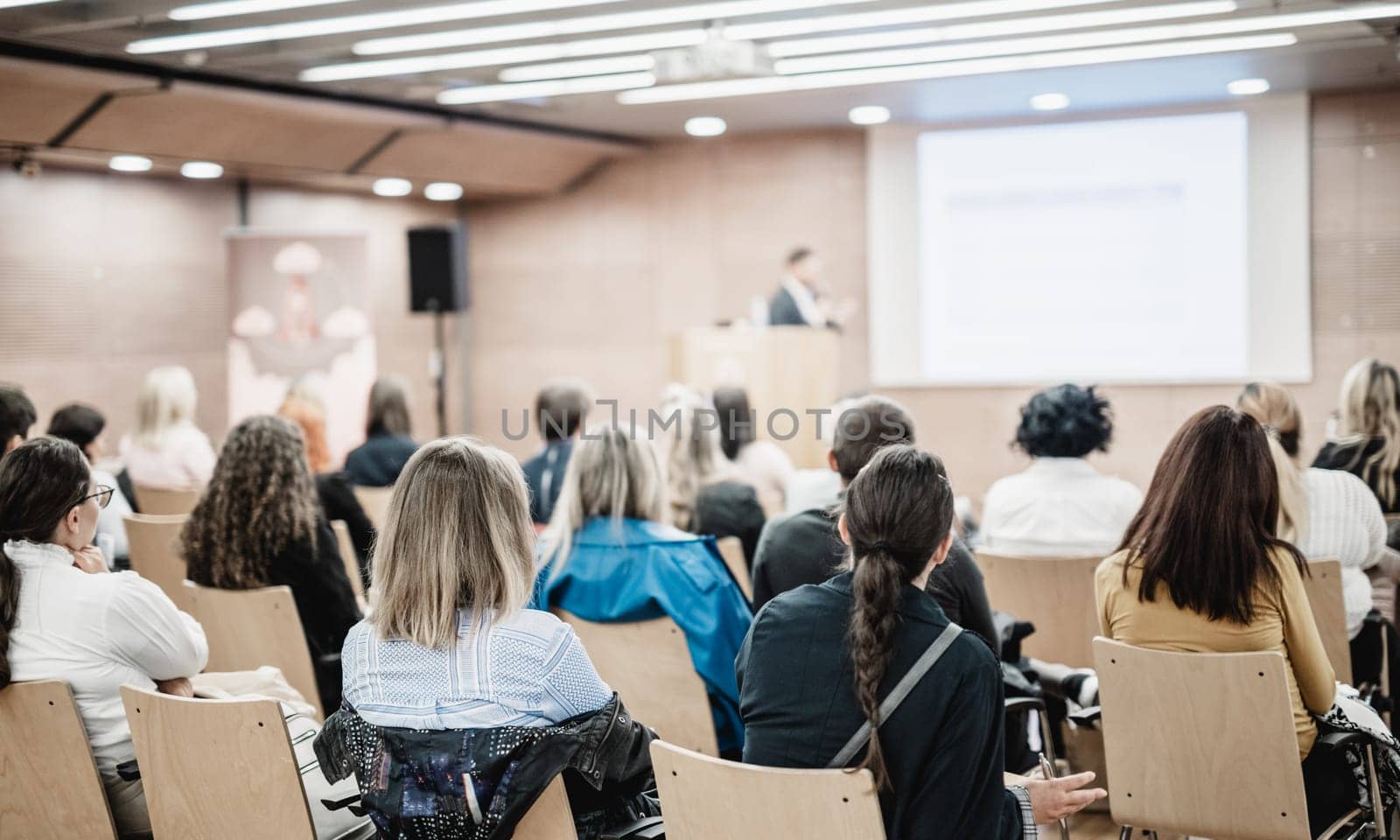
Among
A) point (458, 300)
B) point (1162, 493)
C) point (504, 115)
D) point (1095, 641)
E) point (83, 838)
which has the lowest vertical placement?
point (83, 838)

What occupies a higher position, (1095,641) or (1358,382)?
(1358,382)

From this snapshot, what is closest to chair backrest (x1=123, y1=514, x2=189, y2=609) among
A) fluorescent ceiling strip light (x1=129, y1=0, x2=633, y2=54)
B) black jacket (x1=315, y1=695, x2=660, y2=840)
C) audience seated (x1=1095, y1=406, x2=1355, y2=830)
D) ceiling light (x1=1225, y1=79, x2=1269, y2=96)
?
fluorescent ceiling strip light (x1=129, y1=0, x2=633, y2=54)

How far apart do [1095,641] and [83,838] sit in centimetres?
219

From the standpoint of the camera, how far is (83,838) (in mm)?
2760

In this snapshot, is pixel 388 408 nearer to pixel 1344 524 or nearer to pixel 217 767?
pixel 217 767

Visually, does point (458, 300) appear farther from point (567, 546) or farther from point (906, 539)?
point (906, 539)

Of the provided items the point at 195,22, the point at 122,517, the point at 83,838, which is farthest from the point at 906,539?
the point at 195,22

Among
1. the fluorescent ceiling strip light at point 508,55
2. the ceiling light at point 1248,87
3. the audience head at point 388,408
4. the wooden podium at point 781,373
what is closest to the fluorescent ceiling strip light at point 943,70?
the fluorescent ceiling strip light at point 508,55

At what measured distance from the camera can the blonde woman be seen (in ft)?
20.7

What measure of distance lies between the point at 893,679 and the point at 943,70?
18.9ft

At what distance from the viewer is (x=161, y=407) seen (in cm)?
632

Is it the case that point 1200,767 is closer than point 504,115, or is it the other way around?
point 1200,767

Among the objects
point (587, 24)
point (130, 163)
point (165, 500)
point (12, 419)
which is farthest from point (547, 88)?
point (12, 419)

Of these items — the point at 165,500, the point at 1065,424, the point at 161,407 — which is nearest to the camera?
the point at 1065,424
